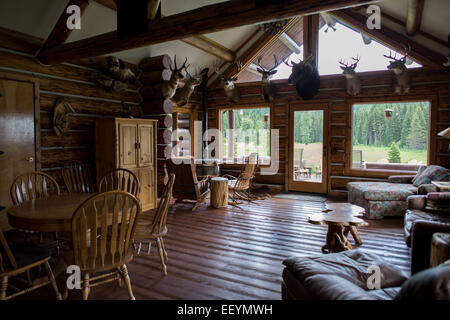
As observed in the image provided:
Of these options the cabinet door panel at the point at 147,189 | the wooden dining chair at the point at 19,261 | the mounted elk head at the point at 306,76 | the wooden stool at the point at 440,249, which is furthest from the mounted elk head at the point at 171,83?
the wooden stool at the point at 440,249

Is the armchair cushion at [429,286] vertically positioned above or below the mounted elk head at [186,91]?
below

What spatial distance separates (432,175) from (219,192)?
402 centimetres

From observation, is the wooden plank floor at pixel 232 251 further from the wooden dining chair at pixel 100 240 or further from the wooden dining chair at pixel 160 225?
the wooden dining chair at pixel 100 240

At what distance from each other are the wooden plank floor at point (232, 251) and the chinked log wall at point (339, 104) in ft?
6.29

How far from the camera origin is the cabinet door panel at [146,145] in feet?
19.4

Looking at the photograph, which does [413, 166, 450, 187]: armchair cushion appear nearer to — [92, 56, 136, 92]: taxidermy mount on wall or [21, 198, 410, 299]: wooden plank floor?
[21, 198, 410, 299]: wooden plank floor

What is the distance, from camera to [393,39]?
6.80m

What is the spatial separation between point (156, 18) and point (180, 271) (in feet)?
10.2

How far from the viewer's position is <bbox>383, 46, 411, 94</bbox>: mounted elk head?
6.56 m

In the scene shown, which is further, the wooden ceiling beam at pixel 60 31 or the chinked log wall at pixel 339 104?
the chinked log wall at pixel 339 104

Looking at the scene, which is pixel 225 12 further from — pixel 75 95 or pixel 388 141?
pixel 388 141

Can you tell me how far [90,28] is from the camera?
17.7ft

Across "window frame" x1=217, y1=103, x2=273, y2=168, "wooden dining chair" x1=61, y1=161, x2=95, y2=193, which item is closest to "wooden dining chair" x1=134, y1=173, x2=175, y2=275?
"wooden dining chair" x1=61, y1=161, x2=95, y2=193
